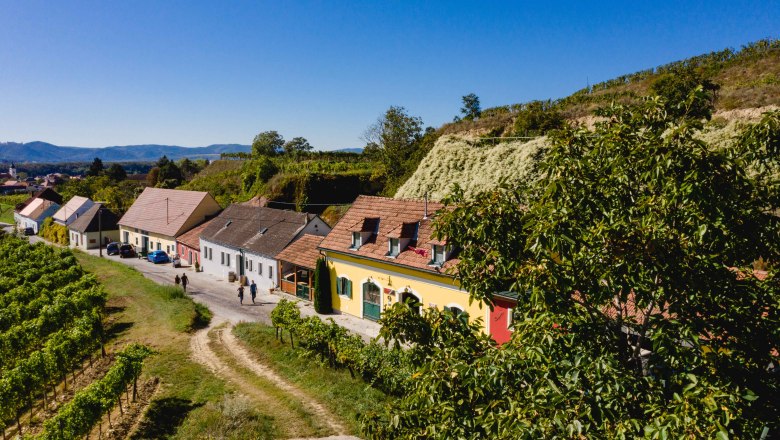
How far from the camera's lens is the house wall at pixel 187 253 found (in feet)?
138

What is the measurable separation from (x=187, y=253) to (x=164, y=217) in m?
8.33

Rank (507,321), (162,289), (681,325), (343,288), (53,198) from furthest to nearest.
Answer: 1. (53,198)
2. (162,289)
3. (343,288)
4. (507,321)
5. (681,325)

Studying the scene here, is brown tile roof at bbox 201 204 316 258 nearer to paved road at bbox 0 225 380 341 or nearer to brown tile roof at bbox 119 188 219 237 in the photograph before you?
paved road at bbox 0 225 380 341

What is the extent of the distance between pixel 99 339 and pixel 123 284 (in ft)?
45.5

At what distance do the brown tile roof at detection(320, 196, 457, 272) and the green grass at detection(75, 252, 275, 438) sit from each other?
30.8ft

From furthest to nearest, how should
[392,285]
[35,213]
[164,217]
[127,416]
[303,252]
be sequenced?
1. [35,213]
2. [164,217]
3. [303,252]
4. [392,285]
5. [127,416]

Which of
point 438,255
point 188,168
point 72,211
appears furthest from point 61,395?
point 188,168

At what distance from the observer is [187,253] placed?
43.8 metres

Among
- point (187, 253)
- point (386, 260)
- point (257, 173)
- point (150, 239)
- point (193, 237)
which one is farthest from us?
point (257, 173)

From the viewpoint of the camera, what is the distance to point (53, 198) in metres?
90.7

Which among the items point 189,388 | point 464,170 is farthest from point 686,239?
point 464,170

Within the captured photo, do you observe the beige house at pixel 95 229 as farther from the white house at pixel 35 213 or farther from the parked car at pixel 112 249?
Result: the white house at pixel 35 213

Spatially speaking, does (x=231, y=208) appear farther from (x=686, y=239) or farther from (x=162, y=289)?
(x=686, y=239)

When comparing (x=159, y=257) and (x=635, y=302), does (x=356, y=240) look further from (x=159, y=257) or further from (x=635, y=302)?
(x=159, y=257)
